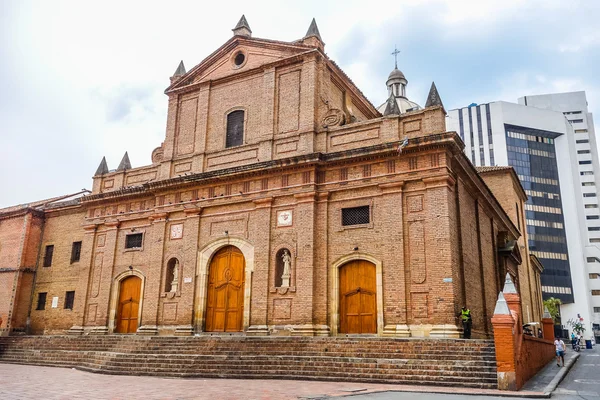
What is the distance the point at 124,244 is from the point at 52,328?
20.7ft

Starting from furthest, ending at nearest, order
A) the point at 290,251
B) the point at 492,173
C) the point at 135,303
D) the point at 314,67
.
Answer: the point at 492,173
the point at 135,303
the point at 314,67
the point at 290,251

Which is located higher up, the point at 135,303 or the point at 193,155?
the point at 193,155

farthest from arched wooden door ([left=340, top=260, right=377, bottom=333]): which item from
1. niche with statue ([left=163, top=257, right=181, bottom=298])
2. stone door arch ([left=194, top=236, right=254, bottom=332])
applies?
niche with statue ([left=163, top=257, right=181, bottom=298])

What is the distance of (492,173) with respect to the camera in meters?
36.1

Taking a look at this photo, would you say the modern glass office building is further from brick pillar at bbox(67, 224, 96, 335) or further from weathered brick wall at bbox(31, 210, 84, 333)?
brick pillar at bbox(67, 224, 96, 335)

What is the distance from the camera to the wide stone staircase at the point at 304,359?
14.2 metres

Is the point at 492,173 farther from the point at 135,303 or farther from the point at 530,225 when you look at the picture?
the point at 530,225

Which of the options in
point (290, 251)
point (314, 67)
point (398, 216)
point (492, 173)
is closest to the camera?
point (398, 216)

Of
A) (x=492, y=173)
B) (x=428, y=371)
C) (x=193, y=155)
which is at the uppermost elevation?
(x=492, y=173)

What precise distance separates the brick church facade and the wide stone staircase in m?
1.88

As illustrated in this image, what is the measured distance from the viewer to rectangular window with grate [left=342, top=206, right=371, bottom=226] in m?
19.9

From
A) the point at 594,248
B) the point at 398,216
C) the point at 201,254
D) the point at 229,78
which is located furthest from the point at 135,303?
the point at 594,248

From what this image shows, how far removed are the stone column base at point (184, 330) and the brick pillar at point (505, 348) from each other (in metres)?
12.4

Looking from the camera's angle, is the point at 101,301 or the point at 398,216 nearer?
the point at 398,216
